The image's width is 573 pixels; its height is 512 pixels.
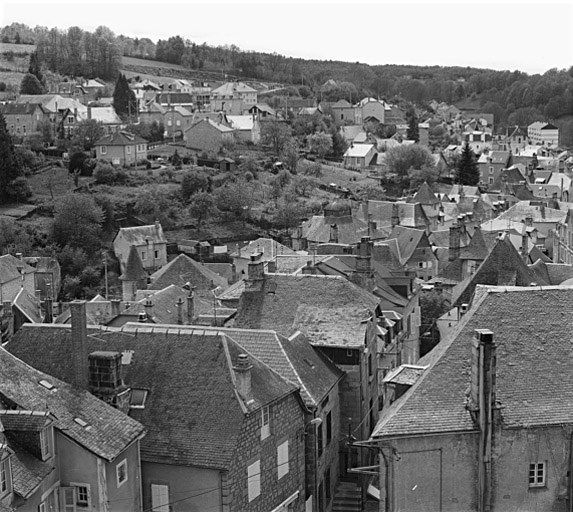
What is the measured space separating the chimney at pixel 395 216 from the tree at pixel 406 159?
4403cm

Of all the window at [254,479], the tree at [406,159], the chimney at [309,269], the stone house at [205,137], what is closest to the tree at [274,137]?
the stone house at [205,137]

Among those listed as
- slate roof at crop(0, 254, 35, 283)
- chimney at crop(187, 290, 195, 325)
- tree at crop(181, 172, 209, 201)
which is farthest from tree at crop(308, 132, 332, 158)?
chimney at crop(187, 290, 195, 325)

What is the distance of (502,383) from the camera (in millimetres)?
26688

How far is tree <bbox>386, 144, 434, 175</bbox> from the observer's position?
139750mm

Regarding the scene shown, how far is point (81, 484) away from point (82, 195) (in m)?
72.5

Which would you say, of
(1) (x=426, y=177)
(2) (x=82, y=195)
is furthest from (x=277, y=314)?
(1) (x=426, y=177)

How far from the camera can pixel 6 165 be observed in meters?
99.4

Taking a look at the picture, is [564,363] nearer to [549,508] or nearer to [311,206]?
[549,508]

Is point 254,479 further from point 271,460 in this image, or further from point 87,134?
point 87,134

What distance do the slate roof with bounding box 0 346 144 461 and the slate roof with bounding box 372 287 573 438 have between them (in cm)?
→ 739

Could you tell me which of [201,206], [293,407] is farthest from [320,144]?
[293,407]

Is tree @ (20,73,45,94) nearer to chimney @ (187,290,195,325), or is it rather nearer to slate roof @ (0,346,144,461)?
chimney @ (187,290,195,325)

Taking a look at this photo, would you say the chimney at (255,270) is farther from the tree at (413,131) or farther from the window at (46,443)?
the tree at (413,131)

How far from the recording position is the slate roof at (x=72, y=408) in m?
25.5
